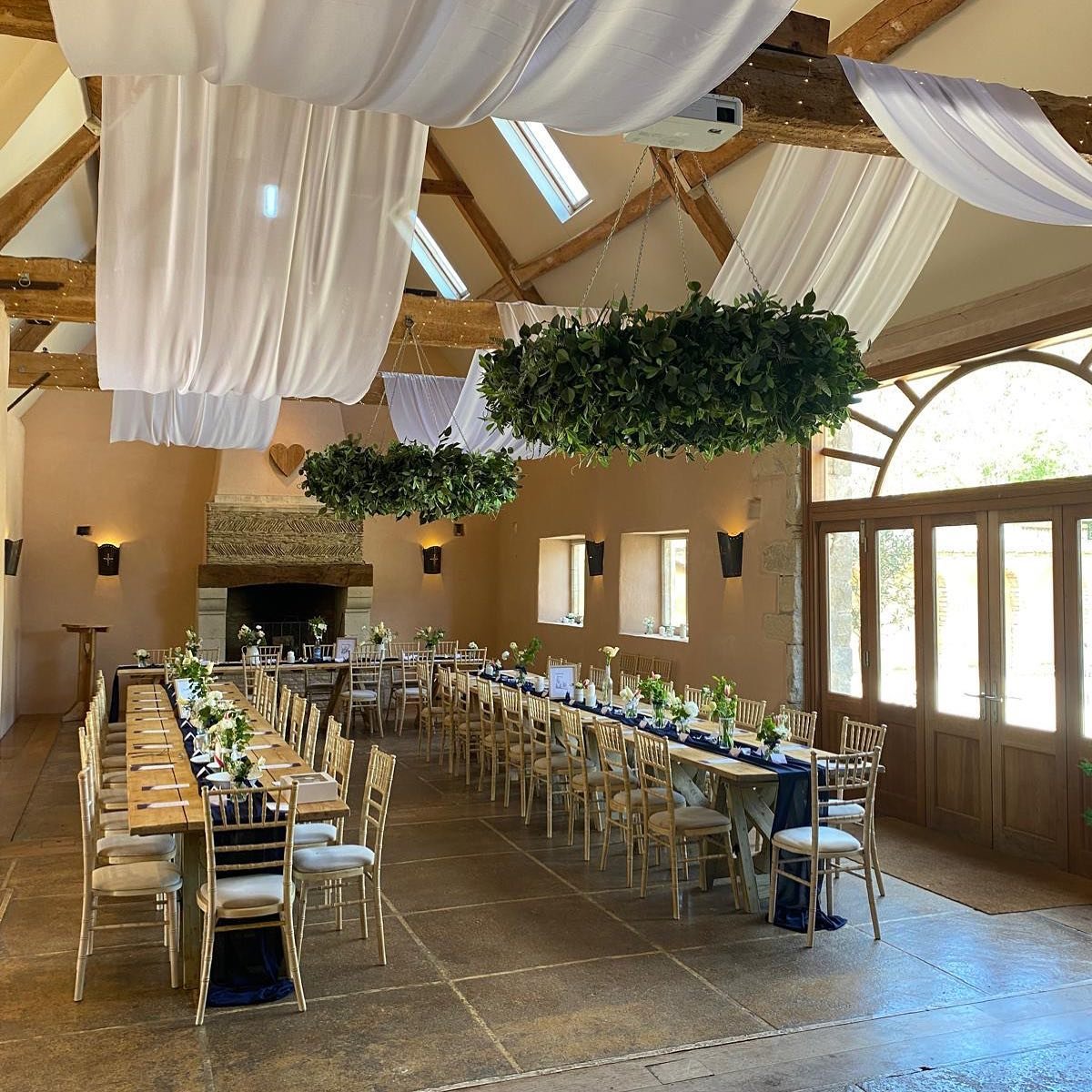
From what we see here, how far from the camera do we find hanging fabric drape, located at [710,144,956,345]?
5043 millimetres

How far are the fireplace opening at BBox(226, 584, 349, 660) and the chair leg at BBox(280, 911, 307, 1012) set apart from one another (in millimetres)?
Result: 10066

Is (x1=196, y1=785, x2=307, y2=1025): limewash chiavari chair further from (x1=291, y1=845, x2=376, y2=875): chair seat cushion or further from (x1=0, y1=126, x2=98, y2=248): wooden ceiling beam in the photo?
(x1=0, y1=126, x2=98, y2=248): wooden ceiling beam

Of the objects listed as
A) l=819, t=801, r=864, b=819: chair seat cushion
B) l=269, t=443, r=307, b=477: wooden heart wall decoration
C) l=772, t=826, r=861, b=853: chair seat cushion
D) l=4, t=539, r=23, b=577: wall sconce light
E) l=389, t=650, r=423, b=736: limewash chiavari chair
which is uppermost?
l=269, t=443, r=307, b=477: wooden heart wall decoration

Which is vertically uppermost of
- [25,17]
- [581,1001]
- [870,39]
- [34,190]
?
[870,39]

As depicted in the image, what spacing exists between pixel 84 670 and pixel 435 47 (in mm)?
11959

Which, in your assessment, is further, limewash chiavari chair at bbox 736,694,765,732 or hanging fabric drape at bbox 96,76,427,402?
limewash chiavari chair at bbox 736,694,765,732

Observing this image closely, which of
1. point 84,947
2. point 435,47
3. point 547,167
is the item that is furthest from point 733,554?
point 435,47

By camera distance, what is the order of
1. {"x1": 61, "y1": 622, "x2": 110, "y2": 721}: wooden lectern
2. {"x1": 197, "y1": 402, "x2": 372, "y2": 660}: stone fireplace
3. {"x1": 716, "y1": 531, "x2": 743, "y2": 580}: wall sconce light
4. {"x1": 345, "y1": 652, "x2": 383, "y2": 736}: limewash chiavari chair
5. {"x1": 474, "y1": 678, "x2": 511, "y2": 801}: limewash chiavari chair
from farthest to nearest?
1. {"x1": 197, "y1": 402, "x2": 372, "y2": 660}: stone fireplace
2. {"x1": 61, "y1": 622, "x2": 110, "y2": 721}: wooden lectern
3. {"x1": 345, "y1": 652, "x2": 383, "y2": 736}: limewash chiavari chair
4. {"x1": 716, "y1": 531, "x2": 743, "y2": 580}: wall sconce light
5. {"x1": 474, "y1": 678, "x2": 511, "y2": 801}: limewash chiavari chair

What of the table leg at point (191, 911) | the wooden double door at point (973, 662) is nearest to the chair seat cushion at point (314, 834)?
the table leg at point (191, 911)

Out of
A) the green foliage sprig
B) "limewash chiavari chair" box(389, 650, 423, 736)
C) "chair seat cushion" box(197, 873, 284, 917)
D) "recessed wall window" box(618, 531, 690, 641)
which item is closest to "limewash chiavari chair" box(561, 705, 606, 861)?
the green foliage sprig

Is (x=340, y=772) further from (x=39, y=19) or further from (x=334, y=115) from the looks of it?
(x=39, y=19)

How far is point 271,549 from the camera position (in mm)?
13484

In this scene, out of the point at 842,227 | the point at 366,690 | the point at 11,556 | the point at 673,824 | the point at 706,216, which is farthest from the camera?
the point at 366,690

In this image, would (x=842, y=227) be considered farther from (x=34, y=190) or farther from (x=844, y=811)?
(x=34, y=190)
